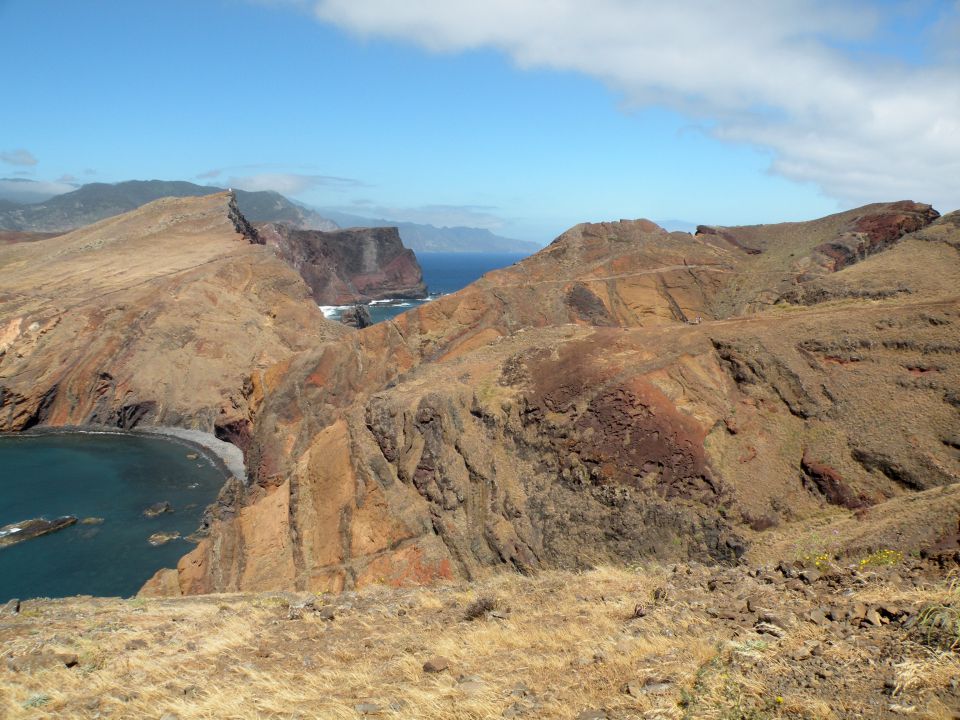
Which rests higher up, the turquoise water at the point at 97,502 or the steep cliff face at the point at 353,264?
the steep cliff face at the point at 353,264

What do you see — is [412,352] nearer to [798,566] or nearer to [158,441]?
[158,441]

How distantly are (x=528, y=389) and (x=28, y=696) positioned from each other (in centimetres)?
1674

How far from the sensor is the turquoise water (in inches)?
1166

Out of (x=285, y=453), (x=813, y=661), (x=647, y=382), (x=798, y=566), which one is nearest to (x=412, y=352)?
(x=285, y=453)

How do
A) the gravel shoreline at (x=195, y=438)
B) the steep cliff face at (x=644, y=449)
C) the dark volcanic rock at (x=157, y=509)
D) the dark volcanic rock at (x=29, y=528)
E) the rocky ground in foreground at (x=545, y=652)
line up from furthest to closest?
the gravel shoreline at (x=195, y=438), the dark volcanic rock at (x=157, y=509), the dark volcanic rock at (x=29, y=528), the steep cliff face at (x=644, y=449), the rocky ground in foreground at (x=545, y=652)

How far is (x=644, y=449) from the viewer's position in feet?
66.0

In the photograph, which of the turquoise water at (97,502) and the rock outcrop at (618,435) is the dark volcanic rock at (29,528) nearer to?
the turquoise water at (97,502)

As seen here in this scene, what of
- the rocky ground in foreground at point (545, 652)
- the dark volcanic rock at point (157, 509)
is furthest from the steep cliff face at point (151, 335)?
the rocky ground in foreground at point (545, 652)

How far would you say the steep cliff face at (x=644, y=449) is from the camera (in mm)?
17641

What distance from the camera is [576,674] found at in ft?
28.6

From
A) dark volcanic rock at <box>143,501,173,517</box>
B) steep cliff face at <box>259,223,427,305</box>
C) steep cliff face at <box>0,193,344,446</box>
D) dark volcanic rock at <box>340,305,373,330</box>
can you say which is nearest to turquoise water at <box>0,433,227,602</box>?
dark volcanic rock at <box>143,501,173,517</box>

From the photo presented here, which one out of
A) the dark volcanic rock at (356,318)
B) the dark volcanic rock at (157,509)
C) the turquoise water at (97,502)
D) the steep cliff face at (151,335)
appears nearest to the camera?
the turquoise water at (97,502)

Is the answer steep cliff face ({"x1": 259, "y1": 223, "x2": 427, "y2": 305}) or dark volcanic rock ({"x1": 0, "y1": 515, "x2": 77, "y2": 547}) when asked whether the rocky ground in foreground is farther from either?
steep cliff face ({"x1": 259, "y1": 223, "x2": 427, "y2": 305})

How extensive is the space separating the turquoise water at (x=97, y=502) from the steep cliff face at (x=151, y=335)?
3710 millimetres
